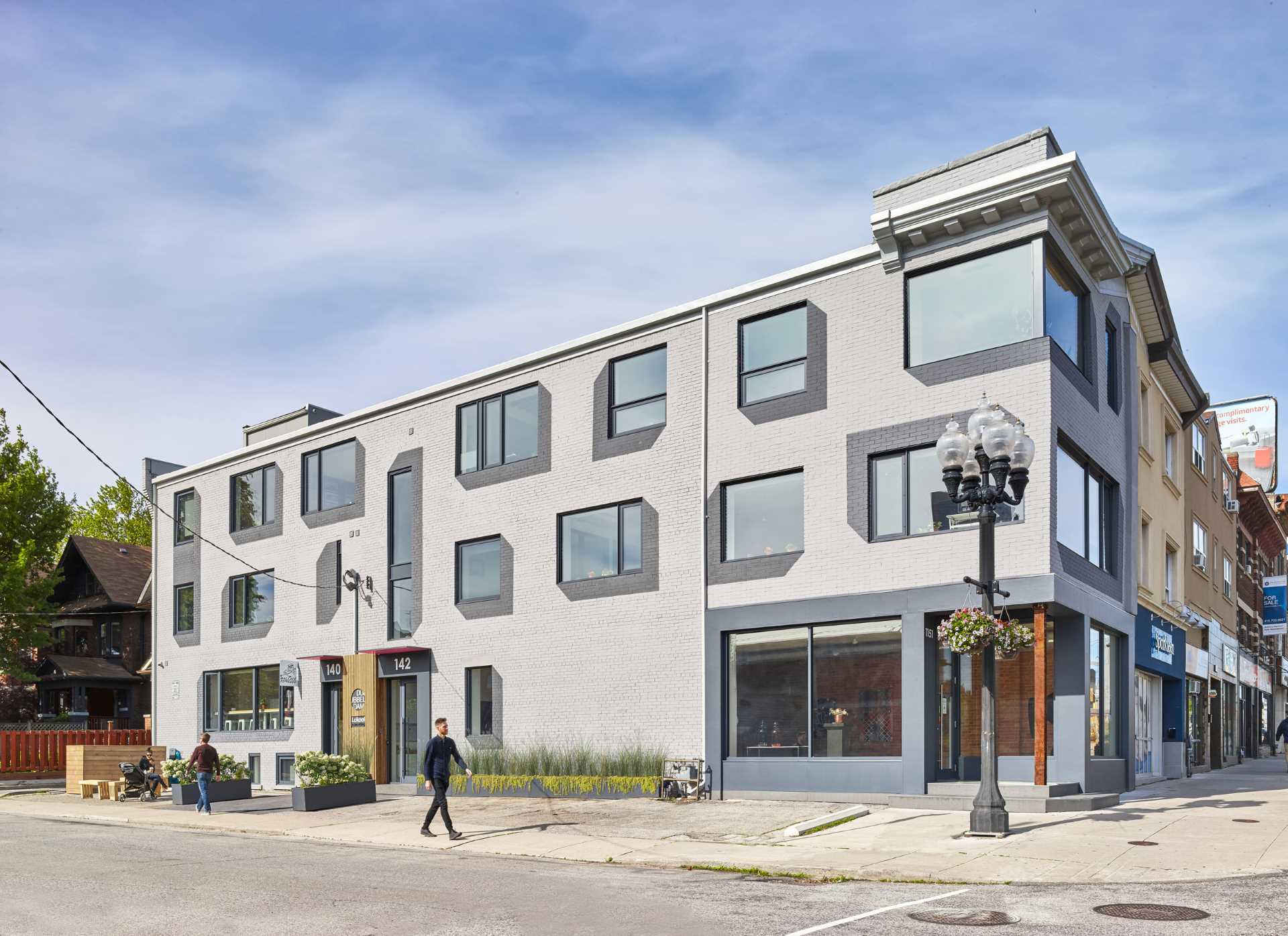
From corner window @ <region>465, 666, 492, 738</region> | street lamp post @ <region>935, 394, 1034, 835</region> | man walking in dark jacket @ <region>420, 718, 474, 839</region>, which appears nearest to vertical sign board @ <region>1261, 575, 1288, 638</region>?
corner window @ <region>465, 666, 492, 738</region>

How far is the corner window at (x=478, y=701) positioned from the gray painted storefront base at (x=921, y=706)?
733cm

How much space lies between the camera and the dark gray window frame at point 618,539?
2547 cm

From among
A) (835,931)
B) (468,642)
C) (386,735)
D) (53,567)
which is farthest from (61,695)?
(835,931)

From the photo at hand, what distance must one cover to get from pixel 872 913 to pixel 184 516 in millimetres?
32896

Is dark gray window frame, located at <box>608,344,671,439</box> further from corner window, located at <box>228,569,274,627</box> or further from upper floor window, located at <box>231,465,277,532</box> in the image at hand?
corner window, located at <box>228,569,274,627</box>

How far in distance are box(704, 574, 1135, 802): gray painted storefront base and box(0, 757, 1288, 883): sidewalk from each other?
0.61 metres

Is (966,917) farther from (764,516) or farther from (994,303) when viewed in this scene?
(764,516)

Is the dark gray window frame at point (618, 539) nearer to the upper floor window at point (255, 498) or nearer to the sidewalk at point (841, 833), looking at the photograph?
the sidewalk at point (841, 833)

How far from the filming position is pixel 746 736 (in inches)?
910

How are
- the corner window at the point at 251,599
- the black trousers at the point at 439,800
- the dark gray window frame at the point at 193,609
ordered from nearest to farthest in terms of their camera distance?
the black trousers at the point at 439,800, the corner window at the point at 251,599, the dark gray window frame at the point at 193,609

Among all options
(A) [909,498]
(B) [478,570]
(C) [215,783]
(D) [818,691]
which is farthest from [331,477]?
(A) [909,498]

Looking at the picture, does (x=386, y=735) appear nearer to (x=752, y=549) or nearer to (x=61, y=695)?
(x=752, y=549)

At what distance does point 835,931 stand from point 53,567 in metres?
46.5

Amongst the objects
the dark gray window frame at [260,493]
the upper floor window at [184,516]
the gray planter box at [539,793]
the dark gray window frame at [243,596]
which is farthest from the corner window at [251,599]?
the gray planter box at [539,793]
